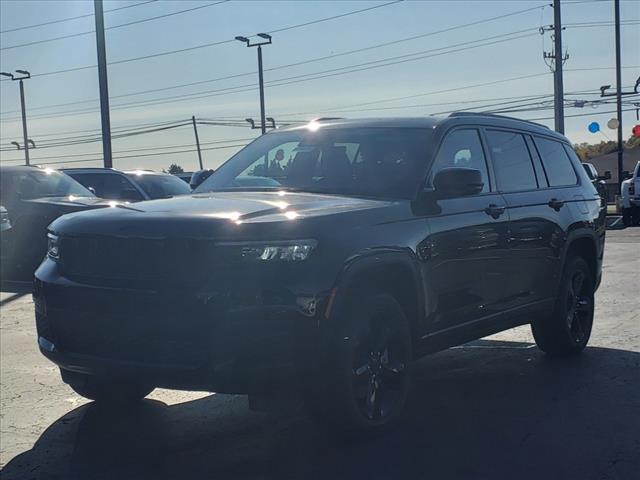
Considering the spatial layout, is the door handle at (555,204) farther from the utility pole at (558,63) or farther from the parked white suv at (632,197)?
the utility pole at (558,63)

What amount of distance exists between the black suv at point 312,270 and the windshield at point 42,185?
728 cm

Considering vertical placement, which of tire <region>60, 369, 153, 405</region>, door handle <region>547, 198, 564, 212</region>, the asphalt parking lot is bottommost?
the asphalt parking lot

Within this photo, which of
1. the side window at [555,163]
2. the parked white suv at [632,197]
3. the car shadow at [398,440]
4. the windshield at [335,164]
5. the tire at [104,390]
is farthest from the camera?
the parked white suv at [632,197]

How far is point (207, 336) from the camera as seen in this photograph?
4242 mm

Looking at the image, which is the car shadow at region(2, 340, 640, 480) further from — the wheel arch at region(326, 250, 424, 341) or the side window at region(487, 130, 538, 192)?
the side window at region(487, 130, 538, 192)

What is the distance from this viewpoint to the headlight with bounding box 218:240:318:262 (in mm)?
4344

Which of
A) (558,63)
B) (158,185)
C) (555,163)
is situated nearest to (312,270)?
(555,163)

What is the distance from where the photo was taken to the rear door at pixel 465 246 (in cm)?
539

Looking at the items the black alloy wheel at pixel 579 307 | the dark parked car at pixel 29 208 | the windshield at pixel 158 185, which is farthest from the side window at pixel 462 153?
the windshield at pixel 158 185

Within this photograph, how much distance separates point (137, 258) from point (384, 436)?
1.74m

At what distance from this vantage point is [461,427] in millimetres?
5203

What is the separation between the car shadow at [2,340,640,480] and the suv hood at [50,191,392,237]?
4.02 ft

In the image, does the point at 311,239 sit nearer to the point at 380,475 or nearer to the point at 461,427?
the point at 380,475

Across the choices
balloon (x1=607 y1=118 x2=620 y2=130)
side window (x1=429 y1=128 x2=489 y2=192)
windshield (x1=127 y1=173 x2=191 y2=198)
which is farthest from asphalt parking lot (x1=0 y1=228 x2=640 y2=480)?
balloon (x1=607 y1=118 x2=620 y2=130)
